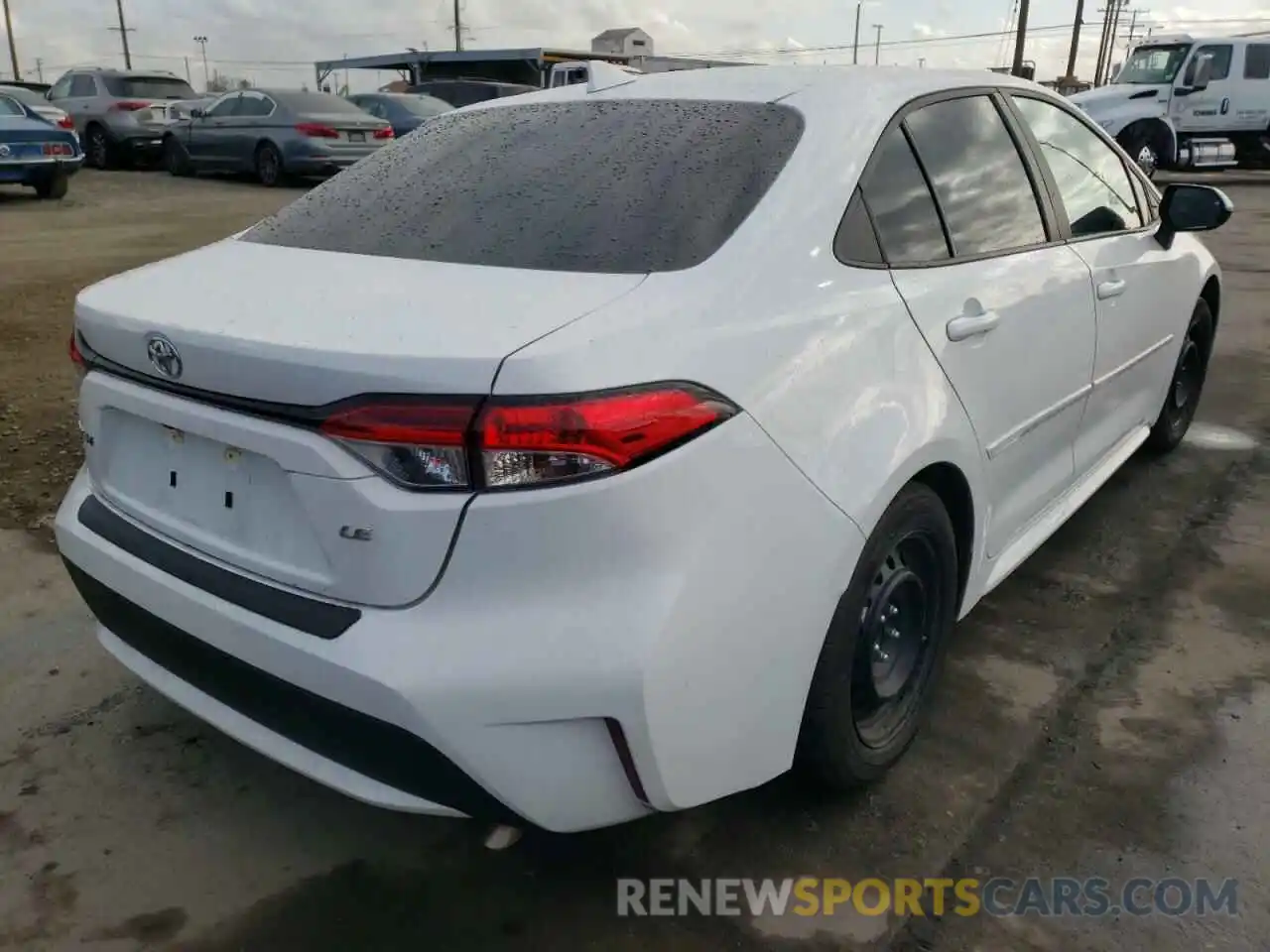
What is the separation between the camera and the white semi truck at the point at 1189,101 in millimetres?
17609

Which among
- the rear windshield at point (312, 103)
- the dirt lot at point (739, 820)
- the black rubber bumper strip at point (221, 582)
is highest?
the rear windshield at point (312, 103)

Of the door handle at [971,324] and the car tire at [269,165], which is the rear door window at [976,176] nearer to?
the door handle at [971,324]

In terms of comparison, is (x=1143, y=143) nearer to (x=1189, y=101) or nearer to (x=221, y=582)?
(x=1189, y=101)

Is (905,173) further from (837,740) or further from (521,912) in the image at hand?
(521,912)

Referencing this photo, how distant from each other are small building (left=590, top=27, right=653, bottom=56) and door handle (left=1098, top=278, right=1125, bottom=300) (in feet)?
103

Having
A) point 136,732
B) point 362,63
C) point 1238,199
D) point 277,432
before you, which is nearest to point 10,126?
point 136,732

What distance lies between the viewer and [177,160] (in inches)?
700

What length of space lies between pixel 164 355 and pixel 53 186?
47.4 feet

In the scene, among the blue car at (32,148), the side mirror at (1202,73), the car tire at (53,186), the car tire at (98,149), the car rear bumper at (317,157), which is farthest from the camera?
the car tire at (98,149)

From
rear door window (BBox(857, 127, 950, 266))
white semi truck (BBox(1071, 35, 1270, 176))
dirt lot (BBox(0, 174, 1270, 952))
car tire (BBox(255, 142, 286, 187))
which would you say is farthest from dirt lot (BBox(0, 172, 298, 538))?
white semi truck (BBox(1071, 35, 1270, 176))

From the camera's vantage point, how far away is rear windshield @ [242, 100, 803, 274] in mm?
2094

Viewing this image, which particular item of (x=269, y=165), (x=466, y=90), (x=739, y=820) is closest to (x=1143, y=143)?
(x=466, y=90)

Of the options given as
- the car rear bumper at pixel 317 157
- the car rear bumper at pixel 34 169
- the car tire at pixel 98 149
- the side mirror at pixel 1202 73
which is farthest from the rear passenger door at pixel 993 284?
the car tire at pixel 98 149

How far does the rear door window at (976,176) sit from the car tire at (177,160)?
17227mm
